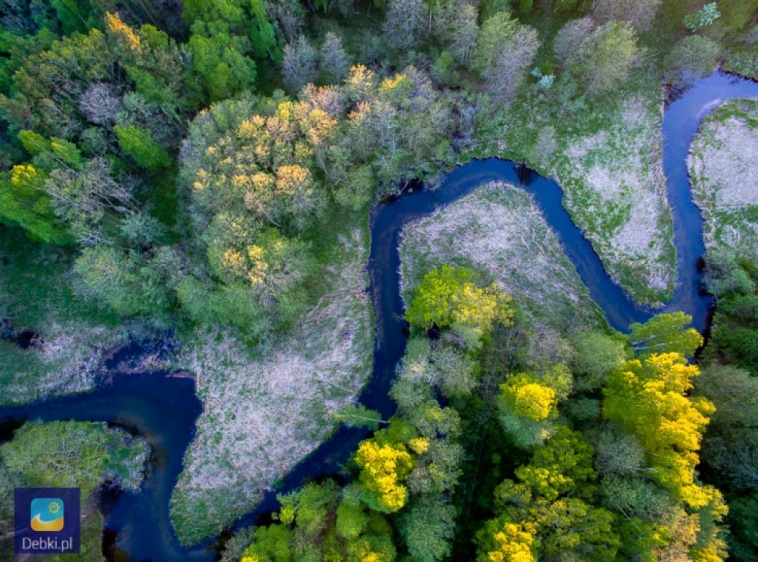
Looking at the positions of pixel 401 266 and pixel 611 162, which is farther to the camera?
pixel 611 162

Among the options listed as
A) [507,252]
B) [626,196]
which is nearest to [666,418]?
[507,252]

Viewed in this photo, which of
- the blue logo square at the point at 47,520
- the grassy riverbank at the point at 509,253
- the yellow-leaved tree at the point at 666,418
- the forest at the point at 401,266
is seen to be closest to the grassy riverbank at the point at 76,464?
the forest at the point at 401,266

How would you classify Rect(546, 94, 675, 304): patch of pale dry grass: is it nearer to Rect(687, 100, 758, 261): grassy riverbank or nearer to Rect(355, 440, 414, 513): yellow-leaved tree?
Rect(687, 100, 758, 261): grassy riverbank

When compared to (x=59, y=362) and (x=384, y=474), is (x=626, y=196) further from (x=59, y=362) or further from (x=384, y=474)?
(x=59, y=362)

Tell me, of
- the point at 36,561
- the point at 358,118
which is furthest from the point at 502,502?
the point at 36,561

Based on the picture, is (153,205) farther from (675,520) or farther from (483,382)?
(675,520)
